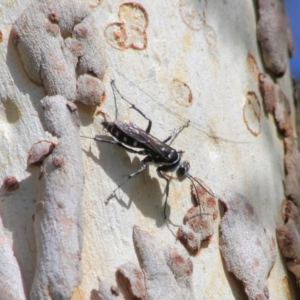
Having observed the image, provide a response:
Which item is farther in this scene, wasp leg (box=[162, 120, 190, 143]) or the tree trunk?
wasp leg (box=[162, 120, 190, 143])

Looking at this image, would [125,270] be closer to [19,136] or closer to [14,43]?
[19,136]

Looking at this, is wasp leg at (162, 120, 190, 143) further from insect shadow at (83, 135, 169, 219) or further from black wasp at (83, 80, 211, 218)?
insect shadow at (83, 135, 169, 219)

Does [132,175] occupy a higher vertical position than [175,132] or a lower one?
lower

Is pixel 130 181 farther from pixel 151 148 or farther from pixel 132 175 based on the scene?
pixel 151 148

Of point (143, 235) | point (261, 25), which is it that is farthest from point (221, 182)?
point (261, 25)

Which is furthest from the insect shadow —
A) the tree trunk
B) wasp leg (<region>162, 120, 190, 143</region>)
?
wasp leg (<region>162, 120, 190, 143</region>)

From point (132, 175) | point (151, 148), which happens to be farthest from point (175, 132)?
point (132, 175)

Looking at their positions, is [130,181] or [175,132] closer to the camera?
[130,181]
